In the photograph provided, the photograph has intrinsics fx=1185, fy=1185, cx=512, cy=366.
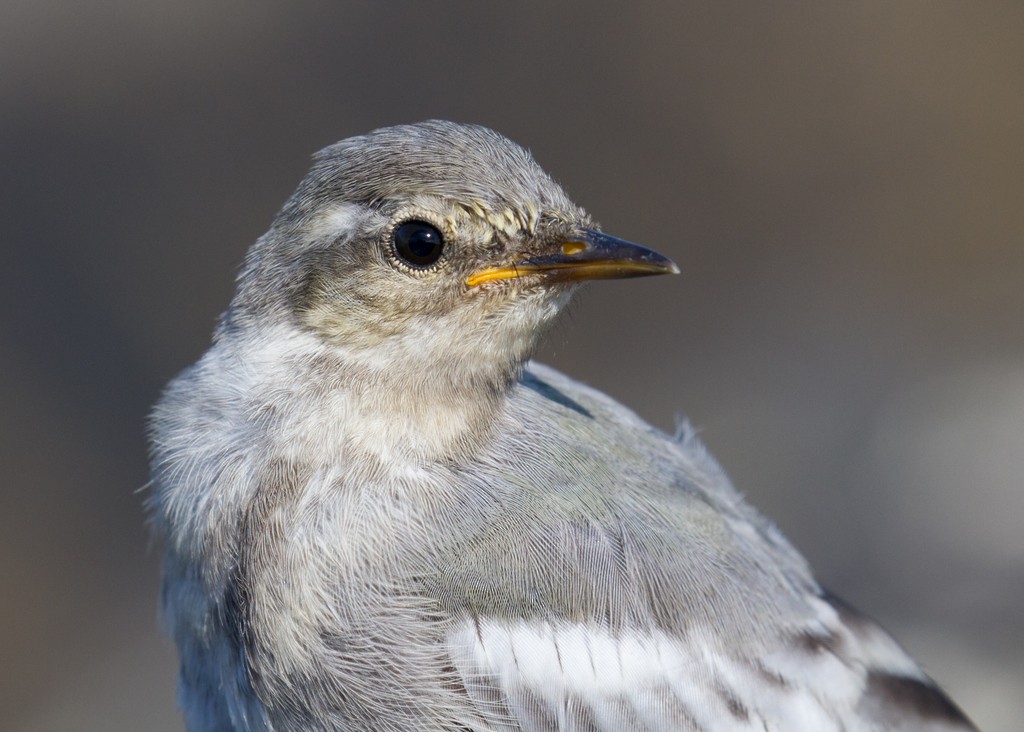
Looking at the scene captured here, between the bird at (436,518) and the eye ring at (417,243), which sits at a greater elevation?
the eye ring at (417,243)

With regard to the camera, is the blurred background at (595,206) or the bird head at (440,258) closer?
the bird head at (440,258)

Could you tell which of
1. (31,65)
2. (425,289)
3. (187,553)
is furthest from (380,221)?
(31,65)

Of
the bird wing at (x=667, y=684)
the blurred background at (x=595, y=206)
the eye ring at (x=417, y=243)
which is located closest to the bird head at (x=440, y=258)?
the eye ring at (x=417, y=243)

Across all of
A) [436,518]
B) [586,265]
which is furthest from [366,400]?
[586,265]

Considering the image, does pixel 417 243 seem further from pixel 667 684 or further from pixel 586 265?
pixel 667 684

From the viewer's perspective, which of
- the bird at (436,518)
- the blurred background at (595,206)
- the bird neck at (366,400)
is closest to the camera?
the bird at (436,518)

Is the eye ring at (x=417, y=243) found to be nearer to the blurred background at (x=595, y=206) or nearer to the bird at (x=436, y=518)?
the bird at (x=436, y=518)

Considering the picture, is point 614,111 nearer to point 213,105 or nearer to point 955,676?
point 213,105

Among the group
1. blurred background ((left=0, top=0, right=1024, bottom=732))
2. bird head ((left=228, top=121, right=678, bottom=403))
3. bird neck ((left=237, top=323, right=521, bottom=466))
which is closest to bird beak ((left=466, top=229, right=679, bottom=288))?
bird head ((left=228, top=121, right=678, bottom=403))
